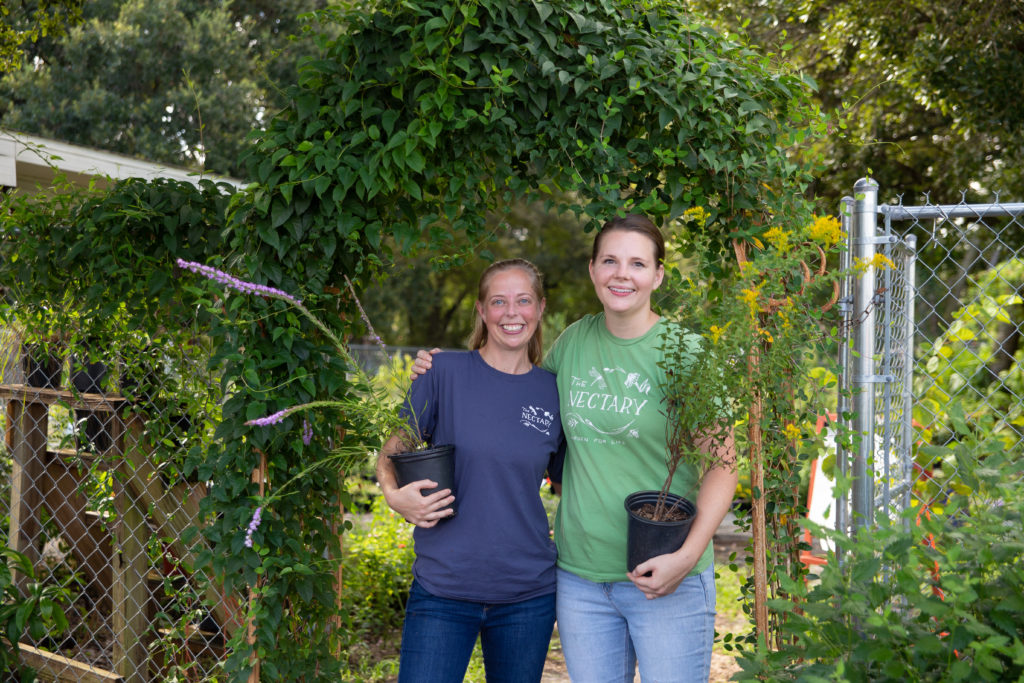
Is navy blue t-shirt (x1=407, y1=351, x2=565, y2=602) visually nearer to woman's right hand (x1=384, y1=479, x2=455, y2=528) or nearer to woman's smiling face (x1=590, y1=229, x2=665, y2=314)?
woman's right hand (x1=384, y1=479, x2=455, y2=528)

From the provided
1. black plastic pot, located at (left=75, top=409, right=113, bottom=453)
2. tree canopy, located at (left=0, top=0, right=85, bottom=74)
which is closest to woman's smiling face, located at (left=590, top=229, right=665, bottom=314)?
black plastic pot, located at (left=75, top=409, right=113, bottom=453)

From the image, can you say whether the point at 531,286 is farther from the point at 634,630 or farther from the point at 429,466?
the point at 634,630

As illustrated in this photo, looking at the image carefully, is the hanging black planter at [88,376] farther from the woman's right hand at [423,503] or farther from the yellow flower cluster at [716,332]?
the yellow flower cluster at [716,332]

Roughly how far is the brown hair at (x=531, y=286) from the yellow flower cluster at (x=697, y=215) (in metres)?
0.48

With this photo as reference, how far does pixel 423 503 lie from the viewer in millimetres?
2277

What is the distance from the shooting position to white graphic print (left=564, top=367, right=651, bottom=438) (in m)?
2.25

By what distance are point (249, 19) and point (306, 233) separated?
1562 centimetres

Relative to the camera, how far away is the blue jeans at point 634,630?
2.18 meters

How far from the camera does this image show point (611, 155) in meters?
Answer: 2.47

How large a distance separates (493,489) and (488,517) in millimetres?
79

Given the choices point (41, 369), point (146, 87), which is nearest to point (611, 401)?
point (41, 369)

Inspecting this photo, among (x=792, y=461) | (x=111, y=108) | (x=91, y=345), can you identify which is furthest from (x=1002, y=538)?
(x=111, y=108)

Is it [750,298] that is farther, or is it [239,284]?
[239,284]

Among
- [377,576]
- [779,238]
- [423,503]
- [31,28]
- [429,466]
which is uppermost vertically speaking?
[31,28]
